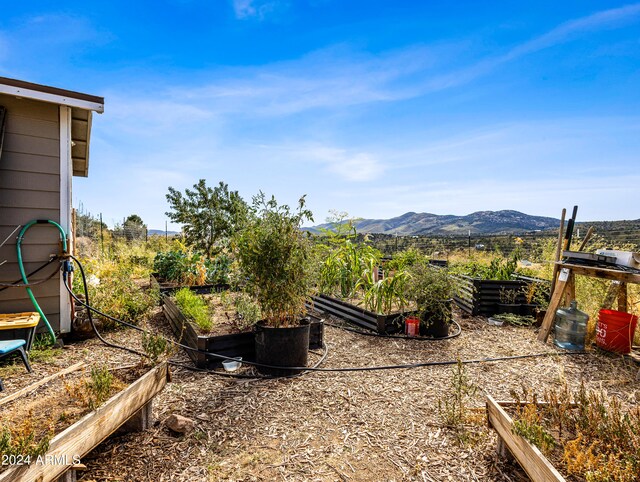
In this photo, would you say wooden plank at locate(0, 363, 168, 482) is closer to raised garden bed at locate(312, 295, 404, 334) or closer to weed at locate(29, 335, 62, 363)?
weed at locate(29, 335, 62, 363)

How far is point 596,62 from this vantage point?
584cm

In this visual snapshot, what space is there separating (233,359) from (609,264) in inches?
180

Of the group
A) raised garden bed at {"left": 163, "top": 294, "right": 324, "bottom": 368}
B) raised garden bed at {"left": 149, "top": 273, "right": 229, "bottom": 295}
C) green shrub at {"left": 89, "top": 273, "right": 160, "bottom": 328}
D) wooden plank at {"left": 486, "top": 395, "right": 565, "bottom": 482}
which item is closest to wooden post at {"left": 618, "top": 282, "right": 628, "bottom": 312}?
wooden plank at {"left": 486, "top": 395, "right": 565, "bottom": 482}

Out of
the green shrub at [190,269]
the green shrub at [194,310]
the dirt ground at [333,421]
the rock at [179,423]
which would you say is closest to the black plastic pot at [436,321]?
the dirt ground at [333,421]

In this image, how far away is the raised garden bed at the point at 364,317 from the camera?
4.58 m

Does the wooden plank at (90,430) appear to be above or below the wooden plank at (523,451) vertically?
above

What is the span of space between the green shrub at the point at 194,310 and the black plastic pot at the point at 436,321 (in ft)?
9.03

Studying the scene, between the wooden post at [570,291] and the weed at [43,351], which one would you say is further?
the wooden post at [570,291]

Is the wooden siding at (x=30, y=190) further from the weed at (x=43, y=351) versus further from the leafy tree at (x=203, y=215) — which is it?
the leafy tree at (x=203, y=215)

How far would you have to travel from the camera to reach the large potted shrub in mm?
3215

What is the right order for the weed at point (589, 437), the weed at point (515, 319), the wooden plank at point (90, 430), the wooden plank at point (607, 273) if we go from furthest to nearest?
the weed at point (515, 319) → the wooden plank at point (607, 273) → the weed at point (589, 437) → the wooden plank at point (90, 430)

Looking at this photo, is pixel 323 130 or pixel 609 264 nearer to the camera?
pixel 609 264

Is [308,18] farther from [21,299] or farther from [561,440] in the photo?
[561,440]

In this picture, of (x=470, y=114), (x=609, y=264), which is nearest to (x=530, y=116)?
(x=470, y=114)
